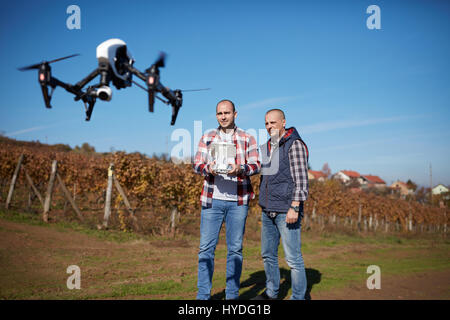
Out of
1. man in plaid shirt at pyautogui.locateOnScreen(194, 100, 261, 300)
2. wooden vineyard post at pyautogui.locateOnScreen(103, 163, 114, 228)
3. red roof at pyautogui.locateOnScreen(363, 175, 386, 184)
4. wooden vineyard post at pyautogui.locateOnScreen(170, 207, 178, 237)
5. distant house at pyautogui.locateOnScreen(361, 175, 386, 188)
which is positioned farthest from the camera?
red roof at pyautogui.locateOnScreen(363, 175, 386, 184)

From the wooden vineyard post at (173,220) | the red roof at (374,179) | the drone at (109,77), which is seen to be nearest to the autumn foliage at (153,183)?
the wooden vineyard post at (173,220)

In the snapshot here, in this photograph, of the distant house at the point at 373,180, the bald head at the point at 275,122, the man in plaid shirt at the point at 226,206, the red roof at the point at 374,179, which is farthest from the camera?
the red roof at the point at 374,179

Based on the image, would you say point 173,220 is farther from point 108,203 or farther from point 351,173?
point 351,173

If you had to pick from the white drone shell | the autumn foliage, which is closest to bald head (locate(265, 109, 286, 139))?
the white drone shell

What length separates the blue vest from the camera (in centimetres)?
311

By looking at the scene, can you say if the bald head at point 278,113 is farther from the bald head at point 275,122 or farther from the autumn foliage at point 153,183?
the autumn foliage at point 153,183

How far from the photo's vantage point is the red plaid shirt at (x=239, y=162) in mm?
2992

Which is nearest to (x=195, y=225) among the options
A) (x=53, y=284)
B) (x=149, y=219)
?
(x=149, y=219)

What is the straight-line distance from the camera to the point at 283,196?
311 centimetres

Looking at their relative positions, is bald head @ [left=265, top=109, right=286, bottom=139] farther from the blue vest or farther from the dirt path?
the dirt path

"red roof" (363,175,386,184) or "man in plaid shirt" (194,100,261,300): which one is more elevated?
"red roof" (363,175,386,184)

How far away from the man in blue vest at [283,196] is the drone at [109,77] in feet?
4.40

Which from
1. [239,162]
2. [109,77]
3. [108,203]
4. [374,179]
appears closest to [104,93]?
[109,77]
